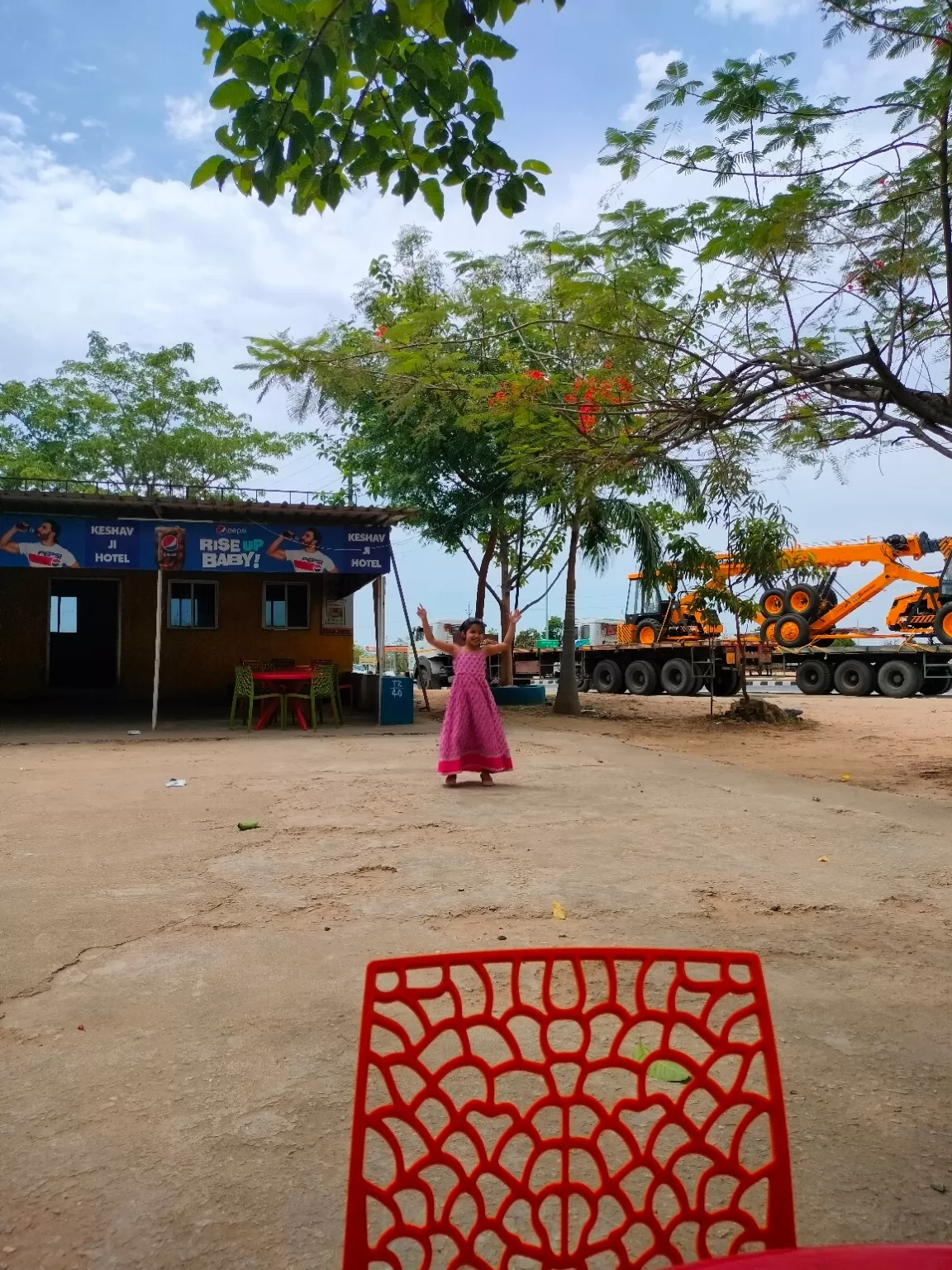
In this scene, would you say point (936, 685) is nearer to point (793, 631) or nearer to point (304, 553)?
point (793, 631)

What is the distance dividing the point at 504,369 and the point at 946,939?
11356 millimetres

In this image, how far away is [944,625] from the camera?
62.5 ft

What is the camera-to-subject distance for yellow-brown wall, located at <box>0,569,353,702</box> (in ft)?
55.2

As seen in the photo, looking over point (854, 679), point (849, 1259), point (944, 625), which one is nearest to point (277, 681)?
point (944, 625)

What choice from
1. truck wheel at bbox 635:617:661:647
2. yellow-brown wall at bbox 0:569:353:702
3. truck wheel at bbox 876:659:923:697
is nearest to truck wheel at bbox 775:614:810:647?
truck wheel at bbox 876:659:923:697

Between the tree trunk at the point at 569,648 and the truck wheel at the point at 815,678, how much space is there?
6.87m

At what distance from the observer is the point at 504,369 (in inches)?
559

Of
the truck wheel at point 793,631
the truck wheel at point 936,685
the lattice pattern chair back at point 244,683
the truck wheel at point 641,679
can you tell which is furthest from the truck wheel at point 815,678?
the lattice pattern chair back at point 244,683

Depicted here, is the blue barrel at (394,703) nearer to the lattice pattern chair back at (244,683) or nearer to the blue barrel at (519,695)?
the lattice pattern chair back at (244,683)

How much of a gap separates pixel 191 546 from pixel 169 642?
411 cm

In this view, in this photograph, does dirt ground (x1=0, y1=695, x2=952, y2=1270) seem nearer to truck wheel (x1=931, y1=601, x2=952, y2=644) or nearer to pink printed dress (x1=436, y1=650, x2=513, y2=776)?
pink printed dress (x1=436, y1=650, x2=513, y2=776)

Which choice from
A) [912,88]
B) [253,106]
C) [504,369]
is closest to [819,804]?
[912,88]

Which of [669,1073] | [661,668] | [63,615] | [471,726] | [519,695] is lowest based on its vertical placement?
[669,1073]

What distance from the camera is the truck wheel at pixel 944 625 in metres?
18.9
